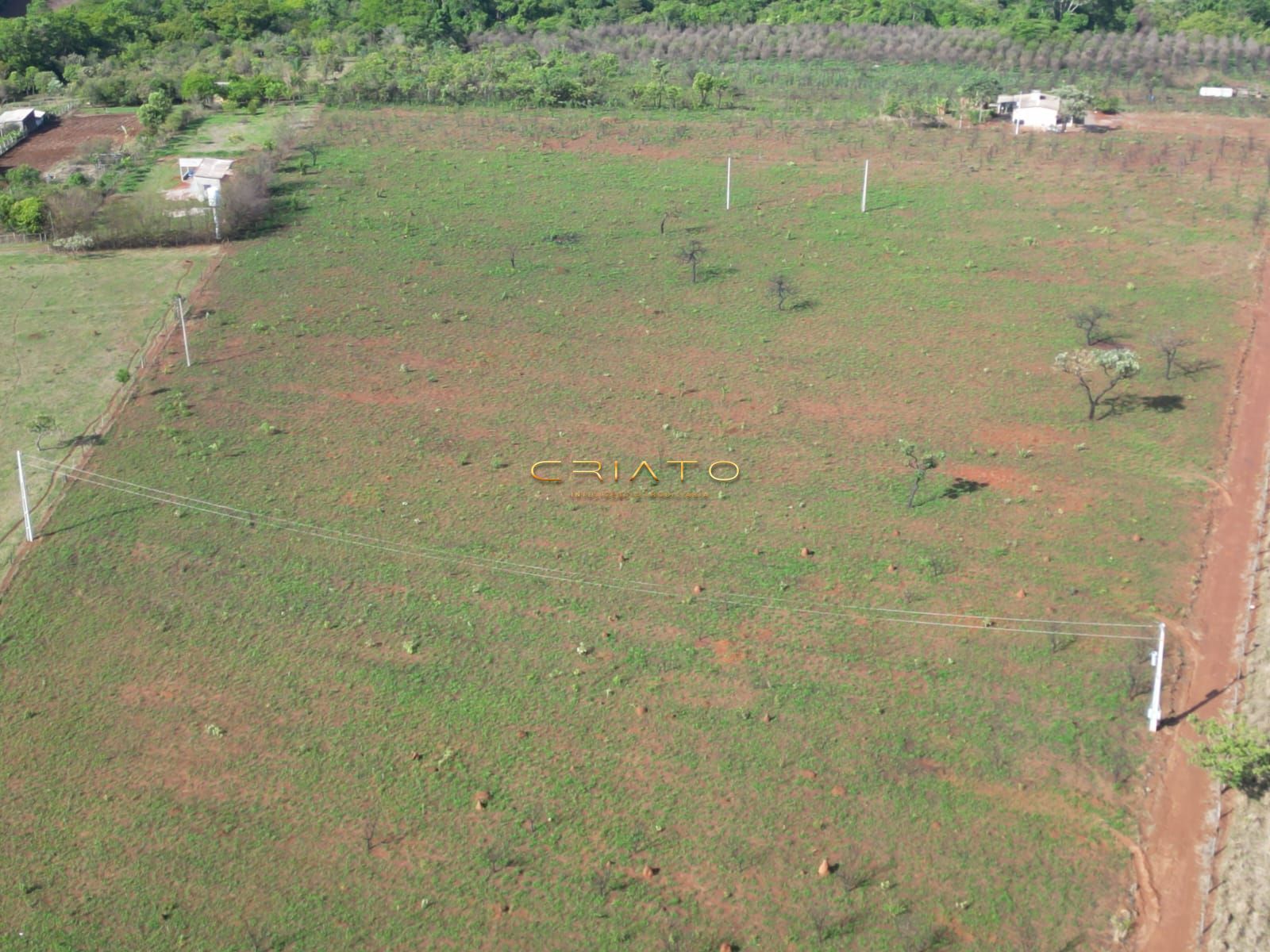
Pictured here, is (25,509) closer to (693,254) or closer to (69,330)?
(69,330)

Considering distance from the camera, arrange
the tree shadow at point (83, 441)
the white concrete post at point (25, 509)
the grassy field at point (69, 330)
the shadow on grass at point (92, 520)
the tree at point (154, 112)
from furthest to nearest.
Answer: the tree at point (154, 112) → the grassy field at point (69, 330) → the tree shadow at point (83, 441) → the shadow on grass at point (92, 520) → the white concrete post at point (25, 509)

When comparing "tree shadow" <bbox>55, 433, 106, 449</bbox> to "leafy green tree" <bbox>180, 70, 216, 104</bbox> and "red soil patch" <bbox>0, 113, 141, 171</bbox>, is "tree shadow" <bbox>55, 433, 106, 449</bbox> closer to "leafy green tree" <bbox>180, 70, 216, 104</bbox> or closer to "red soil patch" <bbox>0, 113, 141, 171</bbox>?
"red soil patch" <bbox>0, 113, 141, 171</bbox>

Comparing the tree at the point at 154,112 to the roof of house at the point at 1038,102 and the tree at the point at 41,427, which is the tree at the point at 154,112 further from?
the roof of house at the point at 1038,102

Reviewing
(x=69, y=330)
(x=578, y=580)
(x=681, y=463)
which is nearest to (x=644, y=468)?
(x=681, y=463)

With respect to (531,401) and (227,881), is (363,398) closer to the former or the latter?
(531,401)

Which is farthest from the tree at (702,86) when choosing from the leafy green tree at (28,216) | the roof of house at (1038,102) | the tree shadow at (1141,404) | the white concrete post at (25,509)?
the white concrete post at (25,509)

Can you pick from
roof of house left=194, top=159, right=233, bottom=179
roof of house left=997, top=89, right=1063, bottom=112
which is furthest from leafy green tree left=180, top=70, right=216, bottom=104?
roof of house left=997, top=89, right=1063, bottom=112

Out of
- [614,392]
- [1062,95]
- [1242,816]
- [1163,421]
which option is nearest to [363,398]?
[614,392]
